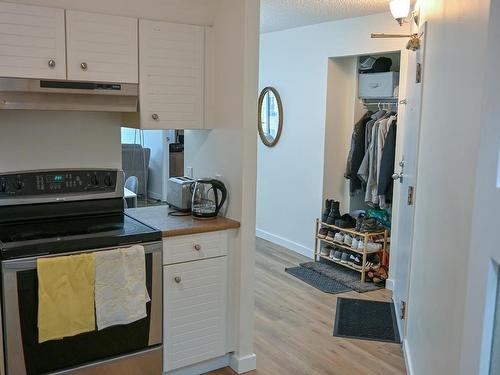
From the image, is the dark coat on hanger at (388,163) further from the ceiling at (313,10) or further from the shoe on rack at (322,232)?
the ceiling at (313,10)

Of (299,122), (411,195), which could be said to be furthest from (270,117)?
(411,195)

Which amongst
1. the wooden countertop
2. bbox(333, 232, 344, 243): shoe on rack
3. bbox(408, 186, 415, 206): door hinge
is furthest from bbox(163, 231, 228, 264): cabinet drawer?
bbox(333, 232, 344, 243): shoe on rack

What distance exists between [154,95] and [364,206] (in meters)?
3.03

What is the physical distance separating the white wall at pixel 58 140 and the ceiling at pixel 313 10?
1.77 m

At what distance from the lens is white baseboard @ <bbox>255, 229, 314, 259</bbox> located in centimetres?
518

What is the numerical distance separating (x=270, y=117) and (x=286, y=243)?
4.71 feet

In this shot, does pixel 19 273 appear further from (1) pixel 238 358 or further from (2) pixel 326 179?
A: (2) pixel 326 179

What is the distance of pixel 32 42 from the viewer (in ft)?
7.85

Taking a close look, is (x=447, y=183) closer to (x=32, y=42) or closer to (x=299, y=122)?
(x=32, y=42)

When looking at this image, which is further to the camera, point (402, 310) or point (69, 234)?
point (402, 310)

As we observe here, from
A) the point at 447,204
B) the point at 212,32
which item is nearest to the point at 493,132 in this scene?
the point at 447,204

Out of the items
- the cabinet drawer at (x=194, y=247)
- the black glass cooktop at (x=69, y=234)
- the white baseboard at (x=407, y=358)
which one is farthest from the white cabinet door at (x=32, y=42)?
the white baseboard at (x=407, y=358)

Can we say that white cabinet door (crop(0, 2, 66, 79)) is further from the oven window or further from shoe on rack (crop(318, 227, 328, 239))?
shoe on rack (crop(318, 227, 328, 239))

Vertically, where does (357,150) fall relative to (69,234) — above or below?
above
